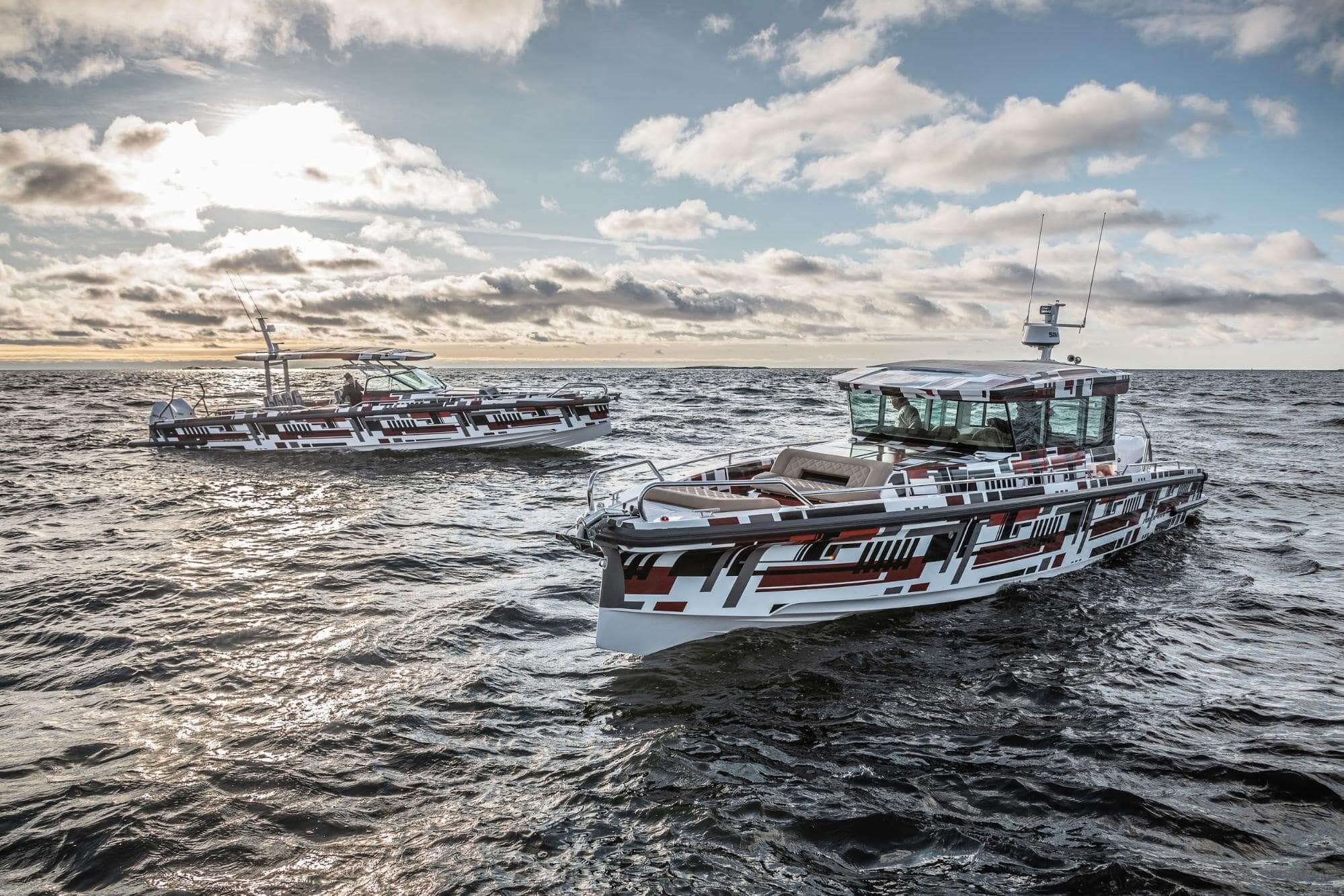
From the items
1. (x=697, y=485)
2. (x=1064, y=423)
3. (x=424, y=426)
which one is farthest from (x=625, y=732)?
(x=424, y=426)

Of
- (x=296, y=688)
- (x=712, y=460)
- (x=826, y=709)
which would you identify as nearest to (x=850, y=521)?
(x=826, y=709)

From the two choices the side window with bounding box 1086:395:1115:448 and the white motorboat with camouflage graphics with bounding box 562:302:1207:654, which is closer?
the white motorboat with camouflage graphics with bounding box 562:302:1207:654

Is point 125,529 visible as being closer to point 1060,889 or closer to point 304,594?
point 304,594

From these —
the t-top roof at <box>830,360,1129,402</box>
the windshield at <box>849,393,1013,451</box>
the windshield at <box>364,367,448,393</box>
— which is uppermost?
the t-top roof at <box>830,360,1129,402</box>

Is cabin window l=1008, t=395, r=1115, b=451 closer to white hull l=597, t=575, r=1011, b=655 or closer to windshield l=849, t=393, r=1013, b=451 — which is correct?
windshield l=849, t=393, r=1013, b=451

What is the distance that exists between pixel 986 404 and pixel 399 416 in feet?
54.5

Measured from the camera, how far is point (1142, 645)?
781 cm

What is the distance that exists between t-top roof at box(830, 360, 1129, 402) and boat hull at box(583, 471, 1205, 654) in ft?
4.38

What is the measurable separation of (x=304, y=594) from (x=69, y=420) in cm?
3607

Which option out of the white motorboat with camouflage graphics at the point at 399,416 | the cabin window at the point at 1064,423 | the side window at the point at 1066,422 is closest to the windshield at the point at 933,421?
the cabin window at the point at 1064,423

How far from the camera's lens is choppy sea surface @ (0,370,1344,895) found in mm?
4488

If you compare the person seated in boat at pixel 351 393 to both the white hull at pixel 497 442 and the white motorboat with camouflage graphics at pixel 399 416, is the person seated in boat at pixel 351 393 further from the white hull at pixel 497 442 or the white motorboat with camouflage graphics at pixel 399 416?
the white hull at pixel 497 442

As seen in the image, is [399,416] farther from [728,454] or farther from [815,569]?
[815,569]

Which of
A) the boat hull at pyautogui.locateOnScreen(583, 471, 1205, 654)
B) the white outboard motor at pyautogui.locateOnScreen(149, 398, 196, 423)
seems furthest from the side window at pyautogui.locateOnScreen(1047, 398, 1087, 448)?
the white outboard motor at pyautogui.locateOnScreen(149, 398, 196, 423)
